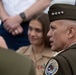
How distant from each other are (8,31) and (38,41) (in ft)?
1.64

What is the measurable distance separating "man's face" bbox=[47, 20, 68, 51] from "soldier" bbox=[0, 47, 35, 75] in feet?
4.73

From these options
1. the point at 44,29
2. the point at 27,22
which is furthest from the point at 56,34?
the point at 27,22

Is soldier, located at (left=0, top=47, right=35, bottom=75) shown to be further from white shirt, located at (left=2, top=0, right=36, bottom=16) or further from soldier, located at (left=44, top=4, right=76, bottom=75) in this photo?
white shirt, located at (left=2, top=0, right=36, bottom=16)

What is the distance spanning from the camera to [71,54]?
2.64 meters

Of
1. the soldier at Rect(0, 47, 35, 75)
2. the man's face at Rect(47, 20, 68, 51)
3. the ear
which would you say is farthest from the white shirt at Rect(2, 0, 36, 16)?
the soldier at Rect(0, 47, 35, 75)

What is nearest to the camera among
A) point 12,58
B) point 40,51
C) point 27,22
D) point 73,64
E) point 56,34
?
point 12,58

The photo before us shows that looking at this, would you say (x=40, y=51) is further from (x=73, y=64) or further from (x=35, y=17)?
(x=73, y=64)

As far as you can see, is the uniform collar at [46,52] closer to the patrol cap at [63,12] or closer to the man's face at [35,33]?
the man's face at [35,33]

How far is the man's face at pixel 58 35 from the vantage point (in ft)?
10.5

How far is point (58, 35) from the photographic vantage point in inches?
129

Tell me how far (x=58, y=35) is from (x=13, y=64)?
160cm

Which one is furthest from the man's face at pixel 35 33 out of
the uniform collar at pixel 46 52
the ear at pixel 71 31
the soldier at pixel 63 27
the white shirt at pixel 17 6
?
the ear at pixel 71 31

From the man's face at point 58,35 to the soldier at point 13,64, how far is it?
1.44m

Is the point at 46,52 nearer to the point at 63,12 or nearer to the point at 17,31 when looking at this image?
the point at 17,31
